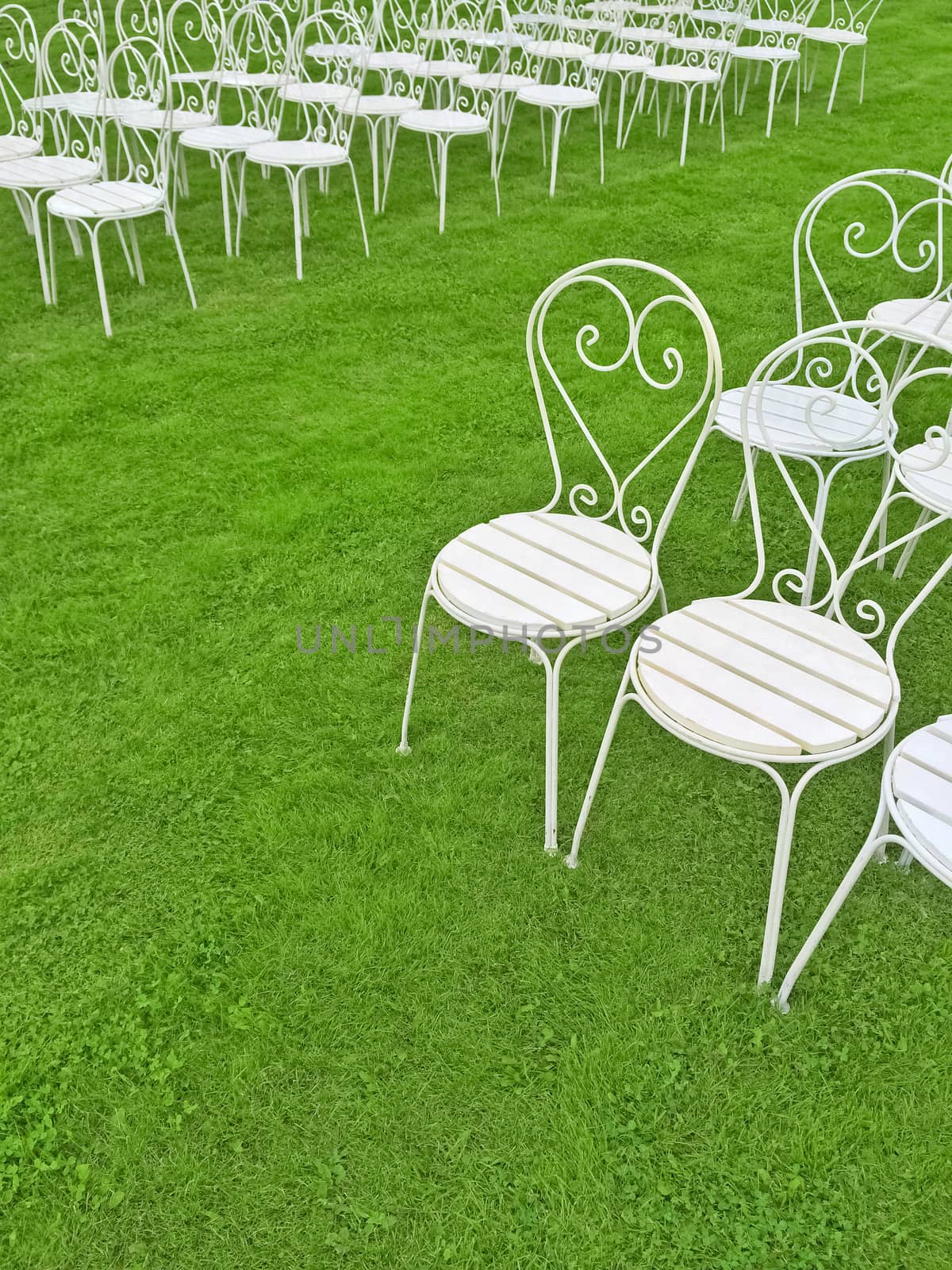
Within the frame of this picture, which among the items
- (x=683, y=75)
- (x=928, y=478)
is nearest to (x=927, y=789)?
(x=928, y=478)

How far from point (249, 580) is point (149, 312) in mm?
2281

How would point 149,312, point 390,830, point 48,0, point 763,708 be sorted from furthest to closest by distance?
point 48,0 → point 149,312 → point 390,830 → point 763,708

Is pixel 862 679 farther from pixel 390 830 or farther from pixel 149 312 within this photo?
pixel 149 312

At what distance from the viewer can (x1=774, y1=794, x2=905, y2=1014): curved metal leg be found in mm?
1604

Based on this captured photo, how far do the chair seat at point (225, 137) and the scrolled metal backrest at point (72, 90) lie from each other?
440 mm

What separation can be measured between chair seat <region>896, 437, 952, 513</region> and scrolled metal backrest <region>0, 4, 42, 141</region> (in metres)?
4.63

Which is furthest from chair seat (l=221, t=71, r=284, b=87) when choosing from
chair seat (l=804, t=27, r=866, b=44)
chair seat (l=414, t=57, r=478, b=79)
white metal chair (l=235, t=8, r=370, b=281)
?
chair seat (l=804, t=27, r=866, b=44)

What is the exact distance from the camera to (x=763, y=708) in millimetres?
1731

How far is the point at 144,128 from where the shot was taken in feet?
16.8

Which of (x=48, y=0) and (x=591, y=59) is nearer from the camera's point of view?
(x=591, y=59)

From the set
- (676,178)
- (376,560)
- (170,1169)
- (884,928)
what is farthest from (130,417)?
(676,178)

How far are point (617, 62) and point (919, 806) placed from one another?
21.9 feet

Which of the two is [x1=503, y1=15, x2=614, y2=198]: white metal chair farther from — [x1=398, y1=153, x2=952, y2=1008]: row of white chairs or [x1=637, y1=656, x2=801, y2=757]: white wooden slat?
[x1=637, y1=656, x2=801, y2=757]: white wooden slat

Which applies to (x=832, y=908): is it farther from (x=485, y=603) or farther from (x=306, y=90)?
(x=306, y=90)
